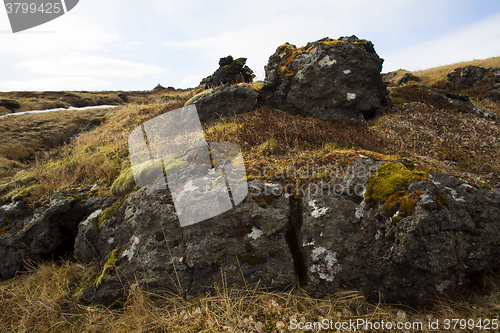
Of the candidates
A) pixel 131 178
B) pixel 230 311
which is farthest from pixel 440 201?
pixel 131 178

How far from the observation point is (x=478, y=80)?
14352 millimetres

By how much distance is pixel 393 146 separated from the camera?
578 centimetres

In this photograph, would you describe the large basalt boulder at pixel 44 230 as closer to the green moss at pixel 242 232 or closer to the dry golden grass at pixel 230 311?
the dry golden grass at pixel 230 311

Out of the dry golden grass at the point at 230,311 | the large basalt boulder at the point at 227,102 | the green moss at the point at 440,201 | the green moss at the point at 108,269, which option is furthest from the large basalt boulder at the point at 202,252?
the large basalt boulder at the point at 227,102

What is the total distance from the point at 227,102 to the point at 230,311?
25.3 ft

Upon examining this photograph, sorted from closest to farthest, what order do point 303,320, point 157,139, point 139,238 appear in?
point 303,320
point 139,238
point 157,139

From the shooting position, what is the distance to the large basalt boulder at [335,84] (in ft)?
25.3

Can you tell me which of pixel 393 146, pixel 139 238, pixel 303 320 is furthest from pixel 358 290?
pixel 393 146

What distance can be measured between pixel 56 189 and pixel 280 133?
615 cm

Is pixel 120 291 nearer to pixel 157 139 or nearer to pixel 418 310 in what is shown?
pixel 418 310

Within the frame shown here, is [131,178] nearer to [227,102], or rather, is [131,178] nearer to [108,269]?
[108,269]

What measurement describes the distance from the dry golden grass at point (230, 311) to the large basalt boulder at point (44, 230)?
1.09 metres

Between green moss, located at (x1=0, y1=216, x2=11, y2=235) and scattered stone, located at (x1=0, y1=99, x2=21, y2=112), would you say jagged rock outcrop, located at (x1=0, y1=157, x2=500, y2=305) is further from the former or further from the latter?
scattered stone, located at (x1=0, y1=99, x2=21, y2=112)

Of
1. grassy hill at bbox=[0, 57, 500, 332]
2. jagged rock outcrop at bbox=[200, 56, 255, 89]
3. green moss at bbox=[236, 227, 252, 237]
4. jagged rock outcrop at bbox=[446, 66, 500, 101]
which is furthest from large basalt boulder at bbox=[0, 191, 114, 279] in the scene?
jagged rock outcrop at bbox=[446, 66, 500, 101]
